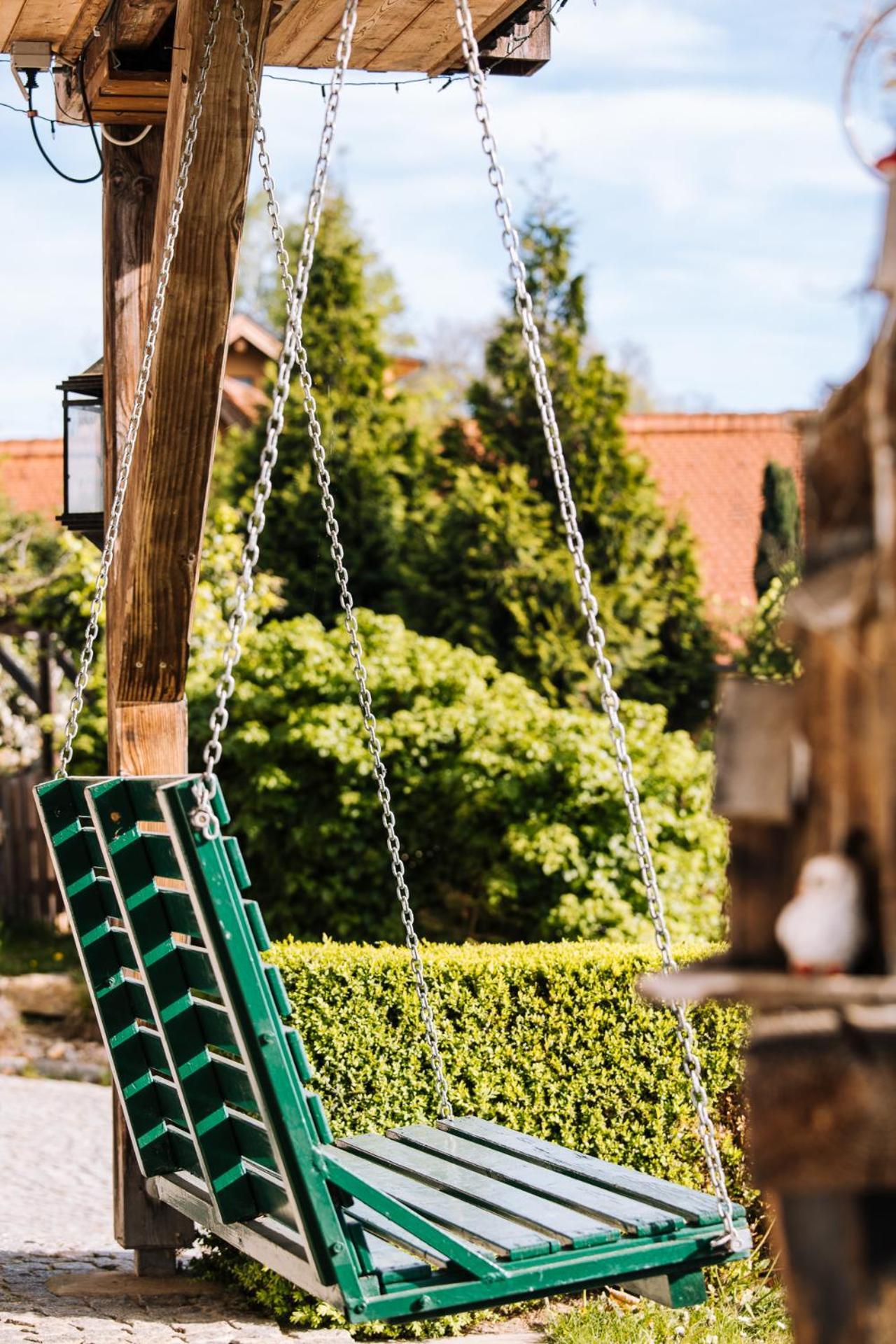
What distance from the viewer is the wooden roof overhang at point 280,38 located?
3.96 m

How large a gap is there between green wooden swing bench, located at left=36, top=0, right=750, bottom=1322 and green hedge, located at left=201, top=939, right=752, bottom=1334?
3.24 ft

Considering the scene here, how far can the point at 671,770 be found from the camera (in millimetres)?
7789

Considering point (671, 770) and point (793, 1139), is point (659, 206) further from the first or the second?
point (793, 1139)

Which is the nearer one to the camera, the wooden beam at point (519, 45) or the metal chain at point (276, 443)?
the metal chain at point (276, 443)

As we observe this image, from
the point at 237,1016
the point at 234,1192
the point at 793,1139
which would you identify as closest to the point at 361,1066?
the point at 234,1192

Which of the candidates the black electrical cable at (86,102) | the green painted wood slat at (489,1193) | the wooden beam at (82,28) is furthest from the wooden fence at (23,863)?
the green painted wood slat at (489,1193)

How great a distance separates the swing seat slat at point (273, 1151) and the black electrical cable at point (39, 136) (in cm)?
209

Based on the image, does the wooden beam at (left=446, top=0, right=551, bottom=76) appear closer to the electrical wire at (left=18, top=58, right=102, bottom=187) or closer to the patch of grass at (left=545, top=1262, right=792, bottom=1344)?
the electrical wire at (left=18, top=58, right=102, bottom=187)

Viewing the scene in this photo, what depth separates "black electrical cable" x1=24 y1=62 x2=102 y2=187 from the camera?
4320 millimetres

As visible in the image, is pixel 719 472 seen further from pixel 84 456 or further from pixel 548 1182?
pixel 548 1182

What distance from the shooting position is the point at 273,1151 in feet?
8.15

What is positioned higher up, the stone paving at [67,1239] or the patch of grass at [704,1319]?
the patch of grass at [704,1319]

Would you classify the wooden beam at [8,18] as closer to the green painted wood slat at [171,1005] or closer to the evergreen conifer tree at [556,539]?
the green painted wood slat at [171,1005]

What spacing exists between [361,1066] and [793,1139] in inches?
136
